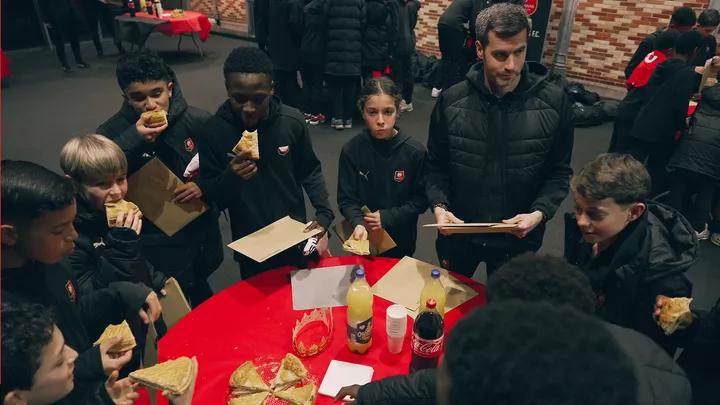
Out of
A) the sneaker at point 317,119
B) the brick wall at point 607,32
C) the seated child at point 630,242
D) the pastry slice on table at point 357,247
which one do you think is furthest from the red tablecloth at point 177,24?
the seated child at point 630,242

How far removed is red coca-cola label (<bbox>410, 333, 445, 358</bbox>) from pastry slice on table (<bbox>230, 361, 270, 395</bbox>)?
0.53 metres

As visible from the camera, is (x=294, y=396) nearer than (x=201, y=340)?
Yes

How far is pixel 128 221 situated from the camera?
2037mm

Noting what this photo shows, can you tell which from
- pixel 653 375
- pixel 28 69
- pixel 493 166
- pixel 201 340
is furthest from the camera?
pixel 28 69

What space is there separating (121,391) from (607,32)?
794 cm

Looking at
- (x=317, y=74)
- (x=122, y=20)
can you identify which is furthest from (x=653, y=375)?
(x=122, y=20)

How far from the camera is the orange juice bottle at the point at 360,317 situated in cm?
178

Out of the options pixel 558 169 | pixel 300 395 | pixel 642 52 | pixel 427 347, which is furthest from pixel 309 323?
pixel 642 52

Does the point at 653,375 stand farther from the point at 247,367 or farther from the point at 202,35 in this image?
the point at 202,35

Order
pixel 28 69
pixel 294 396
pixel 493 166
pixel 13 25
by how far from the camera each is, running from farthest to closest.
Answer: pixel 13 25 → pixel 28 69 → pixel 493 166 → pixel 294 396

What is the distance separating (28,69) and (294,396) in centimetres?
953

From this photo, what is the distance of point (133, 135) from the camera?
2338 mm

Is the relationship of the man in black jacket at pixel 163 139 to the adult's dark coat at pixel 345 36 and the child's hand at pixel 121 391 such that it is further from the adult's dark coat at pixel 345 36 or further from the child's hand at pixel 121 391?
the adult's dark coat at pixel 345 36

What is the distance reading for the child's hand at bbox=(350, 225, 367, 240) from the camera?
228cm
